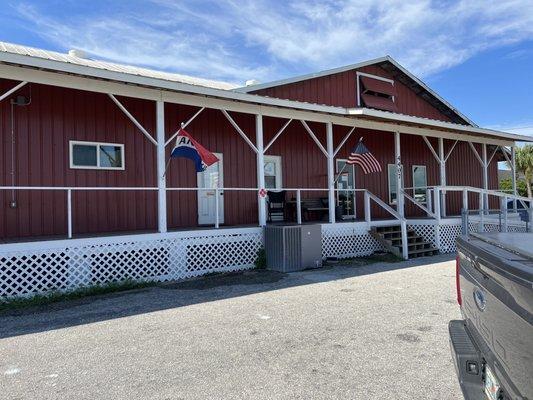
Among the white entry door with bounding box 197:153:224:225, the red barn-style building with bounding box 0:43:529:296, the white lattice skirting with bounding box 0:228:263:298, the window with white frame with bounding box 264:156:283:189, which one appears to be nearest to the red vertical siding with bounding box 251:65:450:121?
the red barn-style building with bounding box 0:43:529:296

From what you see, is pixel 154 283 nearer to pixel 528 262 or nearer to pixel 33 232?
pixel 33 232

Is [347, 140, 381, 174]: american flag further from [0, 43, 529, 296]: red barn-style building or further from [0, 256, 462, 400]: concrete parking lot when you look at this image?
[0, 256, 462, 400]: concrete parking lot

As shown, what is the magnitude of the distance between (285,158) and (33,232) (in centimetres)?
672

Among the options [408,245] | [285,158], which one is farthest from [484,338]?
[285,158]

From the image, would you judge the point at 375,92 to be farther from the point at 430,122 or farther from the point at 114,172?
the point at 114,172

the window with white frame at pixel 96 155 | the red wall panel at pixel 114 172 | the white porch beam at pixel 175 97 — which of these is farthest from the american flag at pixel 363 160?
the window with white frame at pixel 96 155

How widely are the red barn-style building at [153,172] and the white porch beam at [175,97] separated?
23 millimetres

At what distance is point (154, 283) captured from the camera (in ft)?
27.1

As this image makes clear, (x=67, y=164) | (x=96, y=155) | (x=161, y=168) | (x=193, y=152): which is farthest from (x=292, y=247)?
(x=67, y=164)

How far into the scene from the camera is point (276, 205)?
11.8 meters

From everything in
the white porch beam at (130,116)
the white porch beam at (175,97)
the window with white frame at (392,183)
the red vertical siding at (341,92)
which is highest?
the red vertical siding at (341,92)

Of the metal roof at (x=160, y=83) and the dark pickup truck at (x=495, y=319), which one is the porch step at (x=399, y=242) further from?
the dark pickup truck at (x=495, y=319)

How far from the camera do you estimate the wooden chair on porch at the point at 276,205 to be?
11320 mm

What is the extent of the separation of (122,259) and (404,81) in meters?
12.0
